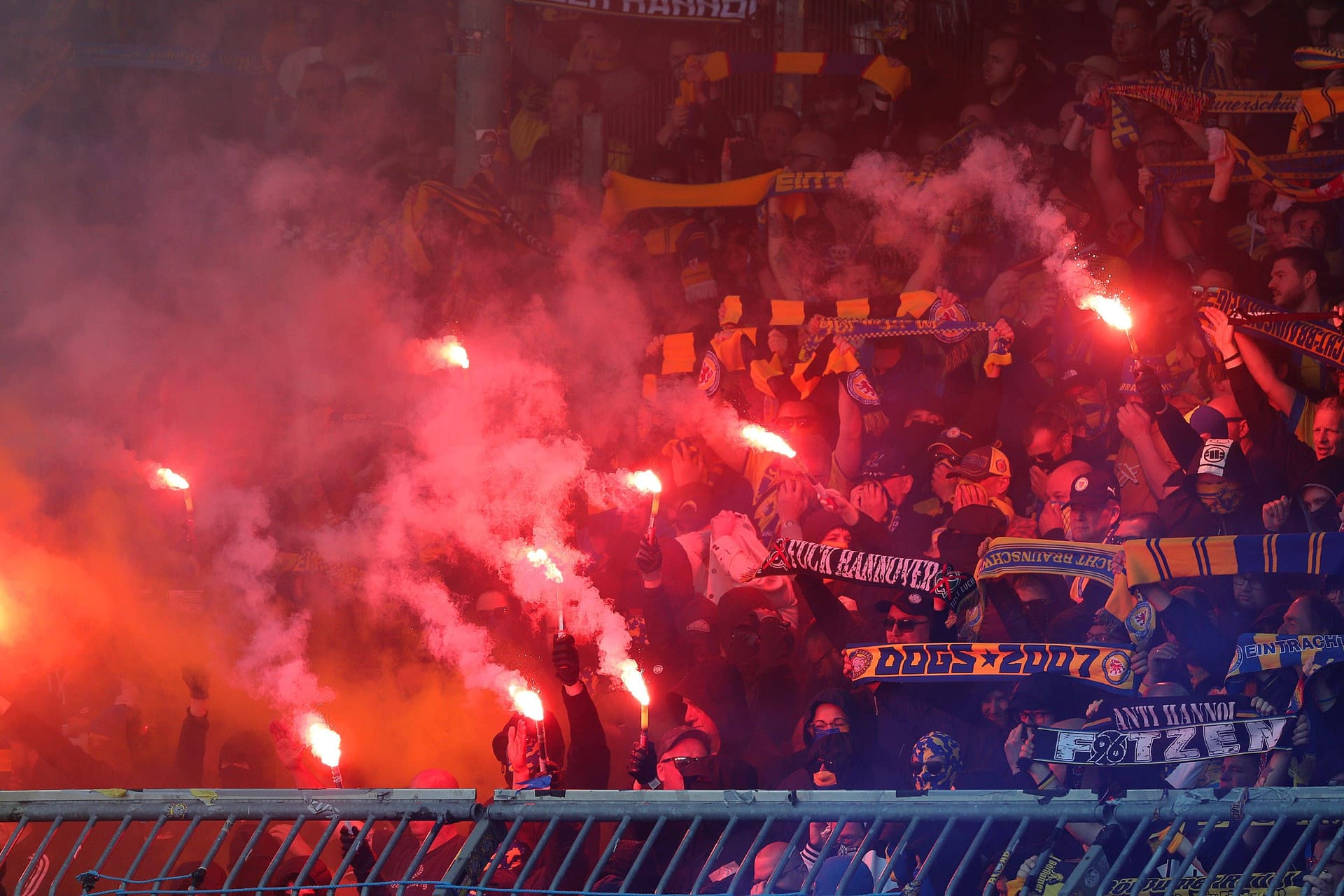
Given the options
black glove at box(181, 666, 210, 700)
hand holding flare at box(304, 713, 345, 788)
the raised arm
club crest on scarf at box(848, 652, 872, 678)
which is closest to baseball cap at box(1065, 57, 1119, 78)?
the raised arm

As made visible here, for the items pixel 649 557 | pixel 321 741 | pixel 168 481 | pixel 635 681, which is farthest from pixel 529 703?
pixel 168 481

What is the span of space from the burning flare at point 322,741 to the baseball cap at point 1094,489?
9.87ft

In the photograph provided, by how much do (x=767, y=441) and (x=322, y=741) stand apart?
2355 mm

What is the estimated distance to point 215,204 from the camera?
7.82 metres

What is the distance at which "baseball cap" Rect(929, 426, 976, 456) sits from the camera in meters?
5.20

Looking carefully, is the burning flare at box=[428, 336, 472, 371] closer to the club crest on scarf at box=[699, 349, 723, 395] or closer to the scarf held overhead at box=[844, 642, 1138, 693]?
the club crest on scarf at box=[699, 349, 723, 395]

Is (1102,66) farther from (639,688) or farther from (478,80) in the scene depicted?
(478,80)

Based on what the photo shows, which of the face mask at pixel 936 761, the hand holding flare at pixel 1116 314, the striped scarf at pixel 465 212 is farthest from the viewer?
the striped scarf at pixel 465 212

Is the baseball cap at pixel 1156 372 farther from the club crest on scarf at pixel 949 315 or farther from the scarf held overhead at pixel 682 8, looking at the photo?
the scarf held overhead at pixel 682 8

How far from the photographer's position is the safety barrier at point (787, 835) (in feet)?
7.76

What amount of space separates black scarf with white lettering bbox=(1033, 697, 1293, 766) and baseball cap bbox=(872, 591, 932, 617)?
3.45 ft

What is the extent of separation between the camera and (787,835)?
3730mm

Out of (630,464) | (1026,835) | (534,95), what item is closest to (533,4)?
(534,95)

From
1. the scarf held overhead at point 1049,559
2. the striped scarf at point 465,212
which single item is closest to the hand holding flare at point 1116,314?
the scarf held overhead at point 1049,559
